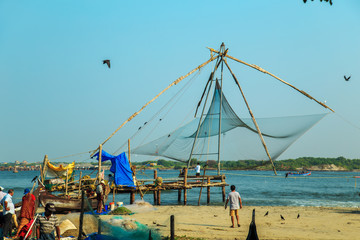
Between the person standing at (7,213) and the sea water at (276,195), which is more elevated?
the person standing at (7,213)

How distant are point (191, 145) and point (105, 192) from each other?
5038 mm

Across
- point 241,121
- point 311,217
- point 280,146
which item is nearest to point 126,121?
point 241,121

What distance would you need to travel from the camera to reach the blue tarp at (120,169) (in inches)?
716

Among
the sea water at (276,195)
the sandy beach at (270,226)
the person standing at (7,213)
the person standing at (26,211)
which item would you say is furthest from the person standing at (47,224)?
the sea water at (276,195)

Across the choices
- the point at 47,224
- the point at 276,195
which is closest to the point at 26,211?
the point at 47,224

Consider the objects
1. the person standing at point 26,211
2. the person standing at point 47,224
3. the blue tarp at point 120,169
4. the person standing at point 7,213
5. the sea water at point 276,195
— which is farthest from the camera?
the sea water at point 276,195

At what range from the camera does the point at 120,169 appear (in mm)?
18469

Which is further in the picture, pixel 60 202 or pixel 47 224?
pixel 60 202

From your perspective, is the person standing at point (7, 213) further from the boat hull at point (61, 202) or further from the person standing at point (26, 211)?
the boat hull at point (61, 202)

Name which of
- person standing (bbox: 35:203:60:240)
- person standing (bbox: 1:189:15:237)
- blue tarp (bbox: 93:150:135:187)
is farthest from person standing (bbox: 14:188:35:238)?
blue tarp (bbox: 93:150:135:187)

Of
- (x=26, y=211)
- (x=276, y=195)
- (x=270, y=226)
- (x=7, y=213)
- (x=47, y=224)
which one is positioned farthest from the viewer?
(x=276, y=195)

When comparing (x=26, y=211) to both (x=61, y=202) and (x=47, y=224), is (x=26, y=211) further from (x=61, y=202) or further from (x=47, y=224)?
(x=61, y=202)

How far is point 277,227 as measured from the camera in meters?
13.0

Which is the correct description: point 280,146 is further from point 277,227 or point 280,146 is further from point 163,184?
point 163,184
